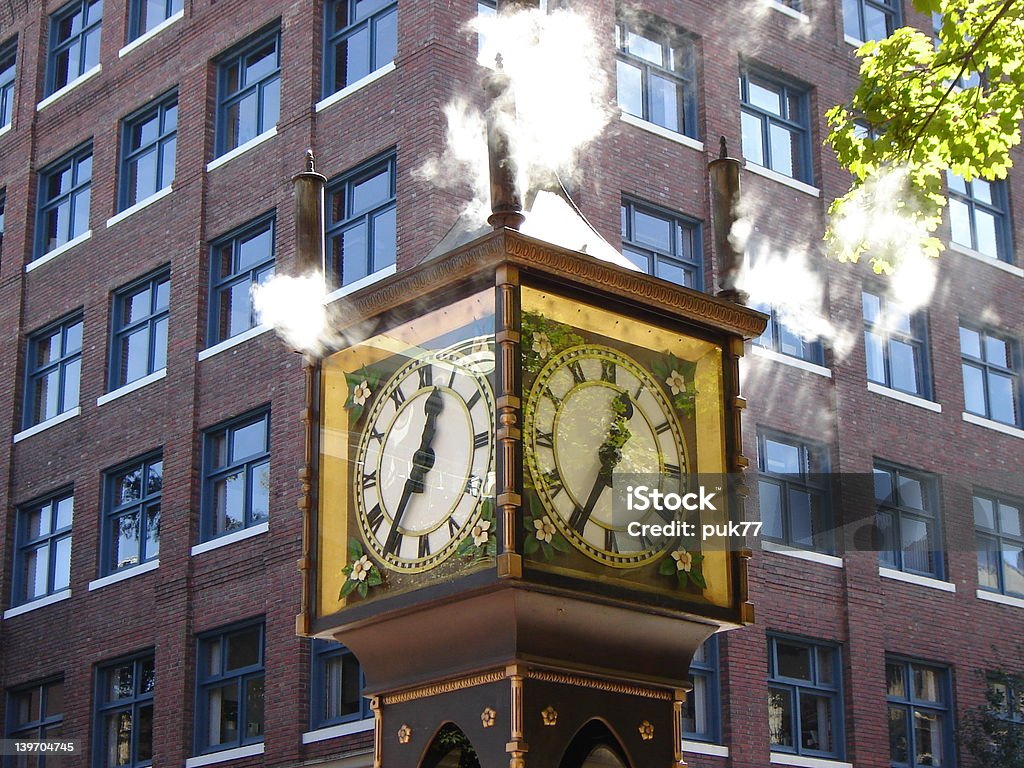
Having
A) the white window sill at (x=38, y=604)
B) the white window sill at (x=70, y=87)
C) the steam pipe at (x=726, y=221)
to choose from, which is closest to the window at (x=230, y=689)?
the white window sill at (x=38, y=604)

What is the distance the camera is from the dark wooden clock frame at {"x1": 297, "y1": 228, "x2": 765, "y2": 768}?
480cm

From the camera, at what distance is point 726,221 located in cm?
593

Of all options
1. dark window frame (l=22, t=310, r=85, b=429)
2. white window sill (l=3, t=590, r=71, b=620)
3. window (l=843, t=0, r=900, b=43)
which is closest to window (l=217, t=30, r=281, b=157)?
dark window frame (l=22, t=310, r=85, b=429)

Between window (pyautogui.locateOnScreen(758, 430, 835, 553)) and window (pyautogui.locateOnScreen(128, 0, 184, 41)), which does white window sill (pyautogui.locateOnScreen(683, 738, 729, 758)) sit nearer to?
window (pyautogui.locateOnScreen(758, 430, 835, 553))

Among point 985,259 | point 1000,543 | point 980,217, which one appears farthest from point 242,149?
point 1000,543

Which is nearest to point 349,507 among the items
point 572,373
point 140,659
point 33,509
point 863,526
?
point 572,373

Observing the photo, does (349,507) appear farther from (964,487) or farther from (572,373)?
(964,487)

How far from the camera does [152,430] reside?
81.3ft

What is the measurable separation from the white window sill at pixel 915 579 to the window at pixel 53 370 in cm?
1271

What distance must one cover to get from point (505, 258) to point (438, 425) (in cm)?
62

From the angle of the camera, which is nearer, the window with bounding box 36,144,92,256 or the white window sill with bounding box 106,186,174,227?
the white window sill with bounding box 106,186,174,227

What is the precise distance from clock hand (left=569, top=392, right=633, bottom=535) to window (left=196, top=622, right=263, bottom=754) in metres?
17.4

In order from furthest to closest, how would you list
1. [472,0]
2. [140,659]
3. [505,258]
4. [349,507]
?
1. [140,659]
2. [472,0]
3. [349,507]
4. [505,258]

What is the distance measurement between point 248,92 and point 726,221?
20062 mm
